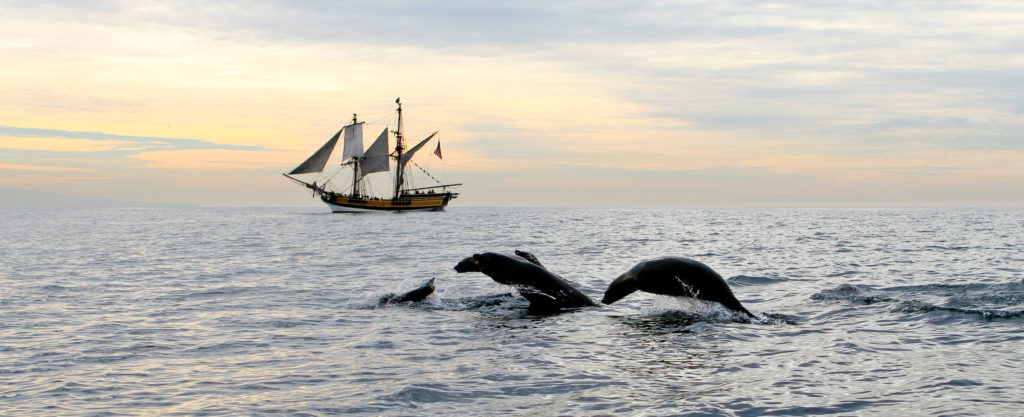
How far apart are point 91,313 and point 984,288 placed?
1878cm

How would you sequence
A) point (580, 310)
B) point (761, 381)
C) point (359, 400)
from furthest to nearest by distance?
point (580, 310)
point (761, 381)
point (359, 400)

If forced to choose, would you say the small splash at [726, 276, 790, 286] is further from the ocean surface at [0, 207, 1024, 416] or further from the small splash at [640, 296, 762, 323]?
the small splash at [640, 296, 762, 323]

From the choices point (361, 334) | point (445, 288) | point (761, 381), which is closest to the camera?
point (761, 381)

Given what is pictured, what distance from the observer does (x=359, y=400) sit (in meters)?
7.95

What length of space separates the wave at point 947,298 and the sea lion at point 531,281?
5.27m

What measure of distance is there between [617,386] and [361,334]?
194 inches

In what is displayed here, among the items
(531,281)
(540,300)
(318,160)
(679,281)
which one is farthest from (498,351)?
(318,160)

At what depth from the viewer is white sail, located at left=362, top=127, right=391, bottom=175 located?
138125mm

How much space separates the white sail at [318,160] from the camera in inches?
5032

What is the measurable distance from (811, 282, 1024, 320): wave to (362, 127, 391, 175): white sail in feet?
410

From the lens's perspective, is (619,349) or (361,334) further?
(361,334)

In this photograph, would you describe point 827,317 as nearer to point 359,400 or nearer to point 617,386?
point 617,386

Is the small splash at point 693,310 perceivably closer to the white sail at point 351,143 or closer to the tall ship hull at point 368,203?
the tall ship hull at point 368,203

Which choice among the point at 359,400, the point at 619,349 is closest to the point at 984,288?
the point at 619,349
